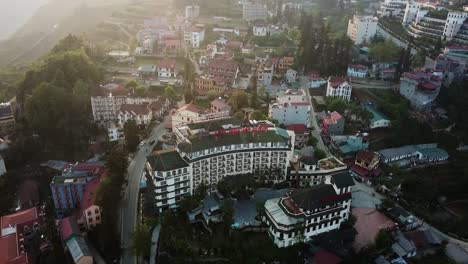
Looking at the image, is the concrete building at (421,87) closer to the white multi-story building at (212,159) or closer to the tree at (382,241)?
the white multi-story building at (212,159)

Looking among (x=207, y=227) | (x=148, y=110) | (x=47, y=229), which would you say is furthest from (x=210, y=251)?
(x=148, y=110)

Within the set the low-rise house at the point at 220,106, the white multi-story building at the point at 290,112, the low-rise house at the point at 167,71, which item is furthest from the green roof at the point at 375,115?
the low-rise house at the point at 167,71

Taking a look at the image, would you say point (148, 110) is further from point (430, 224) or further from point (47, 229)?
point (430, 224)

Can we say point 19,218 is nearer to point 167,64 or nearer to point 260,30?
point 167,64

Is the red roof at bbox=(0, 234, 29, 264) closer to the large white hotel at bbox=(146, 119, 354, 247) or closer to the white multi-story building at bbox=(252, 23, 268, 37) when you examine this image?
the large white hotel at bbox=(146, 119, 354, 247)

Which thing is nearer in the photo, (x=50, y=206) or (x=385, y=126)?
(x=50, y=206)
